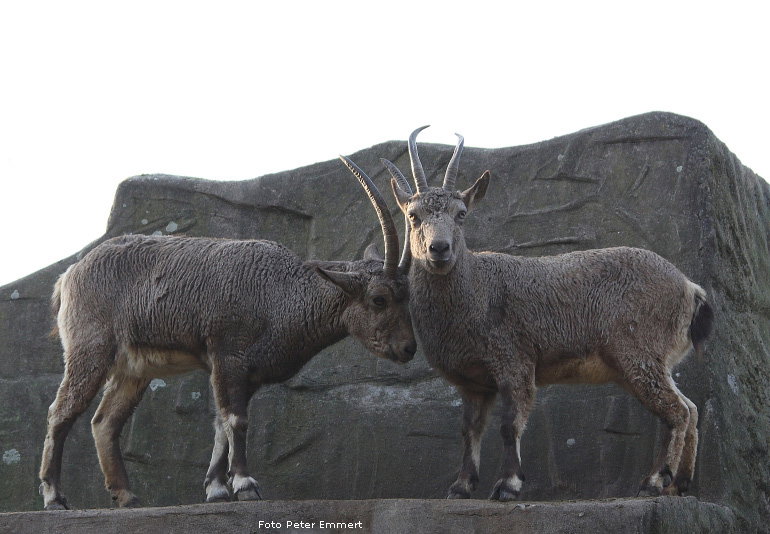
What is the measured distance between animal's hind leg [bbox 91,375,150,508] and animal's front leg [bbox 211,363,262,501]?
3.40 feet

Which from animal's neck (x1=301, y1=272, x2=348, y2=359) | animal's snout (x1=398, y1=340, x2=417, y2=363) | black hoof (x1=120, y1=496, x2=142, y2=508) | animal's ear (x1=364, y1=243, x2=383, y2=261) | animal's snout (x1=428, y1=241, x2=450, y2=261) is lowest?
black hoof (x1=120, y1=496, x2=142, y2=508)

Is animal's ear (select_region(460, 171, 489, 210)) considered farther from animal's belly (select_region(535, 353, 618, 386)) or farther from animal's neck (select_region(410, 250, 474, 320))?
animal's belly (select_region(535, 353, 618, 386))

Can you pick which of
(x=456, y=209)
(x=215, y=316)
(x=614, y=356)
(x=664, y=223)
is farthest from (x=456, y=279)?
(x=664, y=223)

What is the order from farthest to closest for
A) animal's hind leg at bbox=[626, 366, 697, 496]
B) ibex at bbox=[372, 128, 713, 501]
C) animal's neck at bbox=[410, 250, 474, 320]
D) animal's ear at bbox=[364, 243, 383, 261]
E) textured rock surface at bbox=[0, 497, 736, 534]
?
animal's ear at bbox=[364, 243, 383, 261] → animal's neck at bbox=[410, 250, 474, 320] → ibex at bbox=[372, 128, 713, 501] → animal's hind leg at bbox=[626, 366, 697, 496] → textured rock surface at bbox=[0, 497, 736, 534]

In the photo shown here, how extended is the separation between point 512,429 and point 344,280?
5.72 feet

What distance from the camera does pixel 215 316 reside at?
793 cm

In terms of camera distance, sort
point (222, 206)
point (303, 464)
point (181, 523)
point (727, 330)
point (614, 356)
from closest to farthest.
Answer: point (181, 523) → point (614, 356) → point (727, 330) → point (303, 464) → point (222, 206)

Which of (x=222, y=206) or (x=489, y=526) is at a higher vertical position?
(x=222, y=206)

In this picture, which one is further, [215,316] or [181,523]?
[215,316]

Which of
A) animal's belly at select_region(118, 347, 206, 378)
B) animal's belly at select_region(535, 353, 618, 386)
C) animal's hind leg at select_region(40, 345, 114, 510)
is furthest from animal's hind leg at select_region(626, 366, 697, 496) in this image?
animal's hind leg at select_region(40, 345, 114, 510)

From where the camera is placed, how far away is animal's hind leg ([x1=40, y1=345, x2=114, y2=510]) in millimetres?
7863

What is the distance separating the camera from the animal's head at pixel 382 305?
7930mm

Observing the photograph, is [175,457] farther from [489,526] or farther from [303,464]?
[489,526]

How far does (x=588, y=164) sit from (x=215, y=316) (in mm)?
3882
